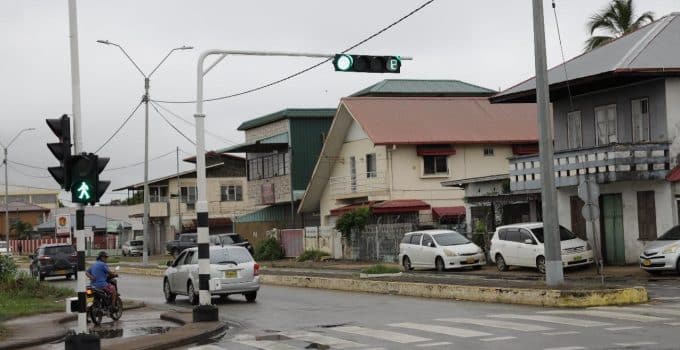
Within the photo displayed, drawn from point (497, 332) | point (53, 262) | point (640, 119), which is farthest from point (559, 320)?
point (53, 262)

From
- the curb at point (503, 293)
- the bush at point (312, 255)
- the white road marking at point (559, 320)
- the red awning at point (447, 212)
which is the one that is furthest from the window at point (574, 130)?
the white road marking at point (559, 320)

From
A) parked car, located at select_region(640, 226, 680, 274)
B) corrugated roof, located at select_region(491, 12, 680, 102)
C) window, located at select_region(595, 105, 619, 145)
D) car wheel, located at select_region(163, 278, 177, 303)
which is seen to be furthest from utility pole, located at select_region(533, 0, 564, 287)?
window, located at select_region(595, 105, 619, 145)

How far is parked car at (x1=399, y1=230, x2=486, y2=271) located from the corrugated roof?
6.01 meters

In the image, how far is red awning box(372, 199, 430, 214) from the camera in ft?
163

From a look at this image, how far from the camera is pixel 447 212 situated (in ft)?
168

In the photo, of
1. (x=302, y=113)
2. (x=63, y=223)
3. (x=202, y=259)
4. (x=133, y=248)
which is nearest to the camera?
(x=202, y=259)

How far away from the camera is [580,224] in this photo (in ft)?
118

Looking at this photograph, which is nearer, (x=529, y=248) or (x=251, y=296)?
(x=251, y=296)

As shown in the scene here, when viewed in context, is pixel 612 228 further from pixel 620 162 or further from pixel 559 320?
pixel 559 320

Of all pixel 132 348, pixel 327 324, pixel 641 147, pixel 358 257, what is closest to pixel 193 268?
pixel 327 324

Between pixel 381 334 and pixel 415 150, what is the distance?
3542 cm

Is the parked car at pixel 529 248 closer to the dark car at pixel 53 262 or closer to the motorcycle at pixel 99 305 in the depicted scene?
the motorcycle at pixel 99 305

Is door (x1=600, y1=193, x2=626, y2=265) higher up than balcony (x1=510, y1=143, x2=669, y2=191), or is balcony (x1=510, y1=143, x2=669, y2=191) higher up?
balcony (x1=510, y1=143, x2=669, y2=191)

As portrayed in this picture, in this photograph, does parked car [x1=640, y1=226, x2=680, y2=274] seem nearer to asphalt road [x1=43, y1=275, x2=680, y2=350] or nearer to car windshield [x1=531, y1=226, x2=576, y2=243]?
asphalt road [x1=43, y1=275, x2=680, y2=350]
